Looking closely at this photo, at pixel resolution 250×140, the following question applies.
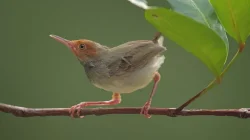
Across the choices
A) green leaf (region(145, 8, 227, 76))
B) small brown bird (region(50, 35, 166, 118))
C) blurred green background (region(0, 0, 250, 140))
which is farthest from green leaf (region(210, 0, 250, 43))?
blurred green background (region(0, 0, 250, 140))

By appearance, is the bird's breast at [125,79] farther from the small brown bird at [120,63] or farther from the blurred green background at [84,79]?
the blurred green background at [84,79]

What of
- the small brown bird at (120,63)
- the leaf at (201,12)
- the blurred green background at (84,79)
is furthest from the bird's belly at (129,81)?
the blurred green background at (84,79)

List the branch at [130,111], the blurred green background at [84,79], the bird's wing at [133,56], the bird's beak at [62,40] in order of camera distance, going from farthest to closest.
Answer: the blurred green background at [84,79] < the bird's wing at [133,56] < the bird's beak at [62,40] < the branch at [130,111]

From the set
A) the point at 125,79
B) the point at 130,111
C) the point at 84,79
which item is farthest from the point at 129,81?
the point at 84,79

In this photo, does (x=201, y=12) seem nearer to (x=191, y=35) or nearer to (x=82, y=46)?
(x=191, y=35)

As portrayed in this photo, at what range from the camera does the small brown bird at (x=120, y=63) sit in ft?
3.75

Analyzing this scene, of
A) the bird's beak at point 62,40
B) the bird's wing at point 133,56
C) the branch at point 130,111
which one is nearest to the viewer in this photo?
the branch at point 130,111

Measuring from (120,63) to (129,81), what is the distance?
0.20 ft

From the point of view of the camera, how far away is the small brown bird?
1.14 meters

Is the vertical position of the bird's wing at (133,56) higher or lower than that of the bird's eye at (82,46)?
lower

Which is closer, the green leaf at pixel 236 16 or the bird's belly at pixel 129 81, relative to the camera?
the green leaf at pixel 236 16

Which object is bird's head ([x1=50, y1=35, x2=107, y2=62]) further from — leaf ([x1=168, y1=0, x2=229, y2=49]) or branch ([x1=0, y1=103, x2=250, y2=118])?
leaf ([x1=168, y1=0, x2=229, y2=49])

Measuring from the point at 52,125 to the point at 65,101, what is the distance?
5.5 inches

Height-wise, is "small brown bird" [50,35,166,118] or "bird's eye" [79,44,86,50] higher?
"bird's eye" [79,44,86,50]
